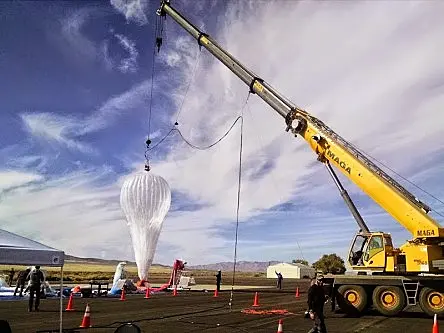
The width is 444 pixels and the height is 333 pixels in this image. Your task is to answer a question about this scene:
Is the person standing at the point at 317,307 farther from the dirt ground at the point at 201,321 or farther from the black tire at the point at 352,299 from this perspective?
the black tire at the point at 352,299

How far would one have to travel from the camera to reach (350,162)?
65.8ft

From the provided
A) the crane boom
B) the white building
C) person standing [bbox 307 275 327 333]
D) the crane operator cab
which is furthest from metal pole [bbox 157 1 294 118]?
the white building

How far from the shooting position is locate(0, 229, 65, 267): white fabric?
349 inches

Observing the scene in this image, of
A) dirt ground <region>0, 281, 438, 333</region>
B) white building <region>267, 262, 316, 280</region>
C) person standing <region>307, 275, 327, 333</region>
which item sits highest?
white building <region>267, 262, 316, 280</region>

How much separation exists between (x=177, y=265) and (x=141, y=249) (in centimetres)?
503

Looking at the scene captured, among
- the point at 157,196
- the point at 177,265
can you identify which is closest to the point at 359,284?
the point at 157,196

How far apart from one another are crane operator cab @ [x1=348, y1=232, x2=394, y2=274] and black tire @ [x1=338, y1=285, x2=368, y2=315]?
0.85m

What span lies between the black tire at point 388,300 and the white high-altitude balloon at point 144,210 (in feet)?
59.5

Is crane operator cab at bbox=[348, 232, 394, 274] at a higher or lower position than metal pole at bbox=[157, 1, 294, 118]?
lower

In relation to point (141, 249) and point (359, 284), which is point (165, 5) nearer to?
point (141, 249)

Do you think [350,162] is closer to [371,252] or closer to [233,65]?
[371,252]

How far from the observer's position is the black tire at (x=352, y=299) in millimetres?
18828

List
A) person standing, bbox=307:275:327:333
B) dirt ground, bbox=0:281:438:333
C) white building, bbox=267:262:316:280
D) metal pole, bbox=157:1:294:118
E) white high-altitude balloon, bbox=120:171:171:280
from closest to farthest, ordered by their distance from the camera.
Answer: person standing, bbox=307:275:327:333 < dirt ground, bbox=0:281:438:333 < metal pole, bbox=157:1:294:118 < white high-altitude balloon, bbox=120:171:171:280 < white building, bbox=267:262:316:280

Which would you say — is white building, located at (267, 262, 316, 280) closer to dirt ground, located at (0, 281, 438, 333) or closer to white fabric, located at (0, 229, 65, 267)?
dirt ground, located at (0, 281, 438, 333)
